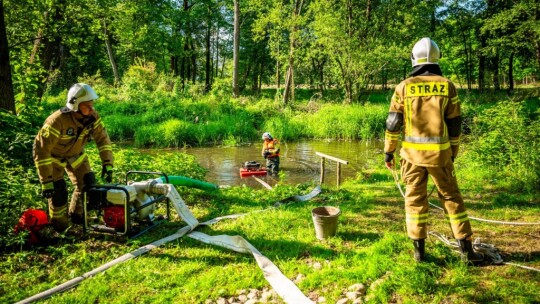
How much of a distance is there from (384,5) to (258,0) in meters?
7.88

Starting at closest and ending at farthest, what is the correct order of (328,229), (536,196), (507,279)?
(507,279), (328,229), (536,196)

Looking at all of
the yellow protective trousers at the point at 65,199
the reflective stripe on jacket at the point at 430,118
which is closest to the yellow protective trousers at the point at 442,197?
the reflective stripe on jacket at the point at 430,118

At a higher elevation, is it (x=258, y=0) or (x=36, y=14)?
(x=258, y=0)

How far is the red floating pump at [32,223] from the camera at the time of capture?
15.5ft

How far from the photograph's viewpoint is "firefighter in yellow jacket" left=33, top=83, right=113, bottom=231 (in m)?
4.69

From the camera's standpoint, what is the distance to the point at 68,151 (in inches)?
197

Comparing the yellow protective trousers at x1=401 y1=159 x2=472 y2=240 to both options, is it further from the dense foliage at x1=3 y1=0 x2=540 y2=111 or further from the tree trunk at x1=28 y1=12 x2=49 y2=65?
the tree trunk at x1=28 y1=12 x2=49 y2=65

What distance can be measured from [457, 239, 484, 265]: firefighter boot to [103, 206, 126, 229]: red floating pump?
13.8ft

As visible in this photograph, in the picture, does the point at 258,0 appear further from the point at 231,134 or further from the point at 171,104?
the point at 231,134

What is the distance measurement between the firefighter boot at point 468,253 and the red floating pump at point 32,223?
5.21 m

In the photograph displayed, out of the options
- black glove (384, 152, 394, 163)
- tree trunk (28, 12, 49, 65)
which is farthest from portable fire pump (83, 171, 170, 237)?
tree trunk (28, 12, 49, 65)

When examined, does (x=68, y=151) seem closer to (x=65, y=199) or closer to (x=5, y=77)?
(x=65, y=199)

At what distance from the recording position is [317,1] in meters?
20.4

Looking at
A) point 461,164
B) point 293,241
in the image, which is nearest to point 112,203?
point 293,241
